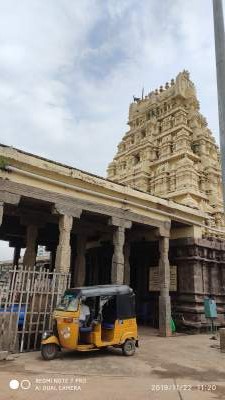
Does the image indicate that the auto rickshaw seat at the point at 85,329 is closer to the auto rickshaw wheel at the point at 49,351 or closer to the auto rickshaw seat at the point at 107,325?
the auto rickshaw seat at the point at 107,325

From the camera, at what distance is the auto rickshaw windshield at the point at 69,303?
29.3 feet

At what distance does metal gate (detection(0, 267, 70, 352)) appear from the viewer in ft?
29.3

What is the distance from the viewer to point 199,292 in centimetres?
1602

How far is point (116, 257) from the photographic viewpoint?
1307cm

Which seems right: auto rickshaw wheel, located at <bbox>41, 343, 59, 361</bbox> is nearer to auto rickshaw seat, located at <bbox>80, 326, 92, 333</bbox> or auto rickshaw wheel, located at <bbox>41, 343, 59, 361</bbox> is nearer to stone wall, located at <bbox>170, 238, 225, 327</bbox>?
auto rickshaw seat, located at <bbox>80, 326, 92, 333</bbox>

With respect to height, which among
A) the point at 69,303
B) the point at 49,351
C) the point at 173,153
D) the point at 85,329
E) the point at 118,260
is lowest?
the point at 49,351

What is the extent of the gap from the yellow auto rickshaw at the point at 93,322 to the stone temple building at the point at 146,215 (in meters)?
2.21

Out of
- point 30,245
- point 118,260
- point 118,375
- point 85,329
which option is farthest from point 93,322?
point 30,245

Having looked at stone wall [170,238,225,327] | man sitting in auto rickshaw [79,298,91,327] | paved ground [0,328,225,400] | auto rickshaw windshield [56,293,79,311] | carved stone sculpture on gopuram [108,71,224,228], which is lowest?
paved ground [0,328,225,400]

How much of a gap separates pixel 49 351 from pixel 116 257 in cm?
523

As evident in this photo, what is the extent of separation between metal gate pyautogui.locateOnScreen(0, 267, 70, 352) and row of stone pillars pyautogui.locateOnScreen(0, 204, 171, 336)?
3.27 feet

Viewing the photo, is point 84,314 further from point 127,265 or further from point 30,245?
point 127,265

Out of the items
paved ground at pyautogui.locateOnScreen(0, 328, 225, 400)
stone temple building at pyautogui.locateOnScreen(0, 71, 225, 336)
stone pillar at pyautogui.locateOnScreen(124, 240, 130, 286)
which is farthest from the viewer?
stone pillar at pyautogui.locateOnScreen(124, 240, 130, 286)

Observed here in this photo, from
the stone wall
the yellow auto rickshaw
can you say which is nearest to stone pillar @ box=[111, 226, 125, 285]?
the yellow auto rickshaw
